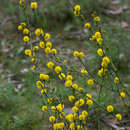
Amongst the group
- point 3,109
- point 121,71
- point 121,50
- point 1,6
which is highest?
point 1,6

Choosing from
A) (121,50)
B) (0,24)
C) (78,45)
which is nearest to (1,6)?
(0,24)

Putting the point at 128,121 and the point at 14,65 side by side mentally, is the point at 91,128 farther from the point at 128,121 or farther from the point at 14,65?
the point at 14,65

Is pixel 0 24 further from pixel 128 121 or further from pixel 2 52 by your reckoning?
pixel 128 121

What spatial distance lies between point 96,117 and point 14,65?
1.70 meters

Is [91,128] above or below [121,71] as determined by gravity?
below

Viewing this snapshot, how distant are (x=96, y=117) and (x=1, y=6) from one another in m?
3.81

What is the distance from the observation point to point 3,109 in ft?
7.43

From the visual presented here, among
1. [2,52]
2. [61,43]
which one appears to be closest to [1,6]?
[2,52]

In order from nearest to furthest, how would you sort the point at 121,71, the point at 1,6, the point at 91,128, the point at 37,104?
the point at 91,128, the point at 37,104, the point at 121,71, the point at 1,6

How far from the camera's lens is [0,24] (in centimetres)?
411

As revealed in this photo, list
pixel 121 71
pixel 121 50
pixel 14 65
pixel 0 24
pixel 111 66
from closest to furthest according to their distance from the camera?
pixel 111 66 → pixel 121 71 → pixel 121 50 → pixel 14 65 → pixel 0 24

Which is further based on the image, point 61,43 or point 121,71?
point 61,43

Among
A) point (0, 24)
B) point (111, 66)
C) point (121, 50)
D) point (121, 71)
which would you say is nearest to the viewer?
point (111, 66)

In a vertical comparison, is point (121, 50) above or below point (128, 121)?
above
